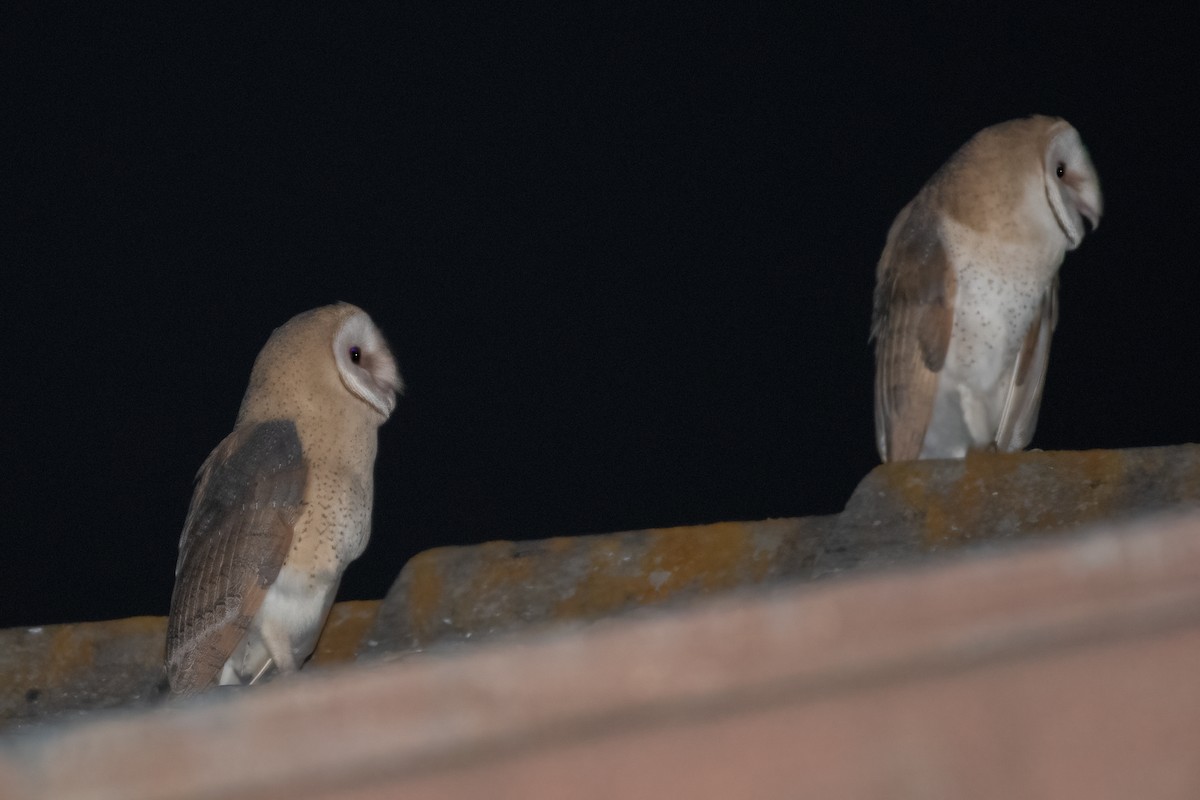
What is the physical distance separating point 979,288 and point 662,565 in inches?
46.5

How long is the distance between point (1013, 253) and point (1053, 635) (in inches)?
65.6

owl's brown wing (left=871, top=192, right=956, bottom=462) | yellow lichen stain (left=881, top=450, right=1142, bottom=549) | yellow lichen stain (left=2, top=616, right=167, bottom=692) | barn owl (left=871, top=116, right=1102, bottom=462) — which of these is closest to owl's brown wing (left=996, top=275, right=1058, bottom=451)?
barn owl (left=871, top=116, right=1102, bottom=462)

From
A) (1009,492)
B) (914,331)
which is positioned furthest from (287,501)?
(1009,492)

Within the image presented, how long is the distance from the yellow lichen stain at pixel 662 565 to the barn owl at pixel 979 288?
1016 millimetres

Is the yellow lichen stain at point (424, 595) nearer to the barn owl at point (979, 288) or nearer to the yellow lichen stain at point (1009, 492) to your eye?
the yellow lichen stain at point (1009, 492)

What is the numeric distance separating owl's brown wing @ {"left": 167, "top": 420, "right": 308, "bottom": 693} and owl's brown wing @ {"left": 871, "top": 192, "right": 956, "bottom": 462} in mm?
926

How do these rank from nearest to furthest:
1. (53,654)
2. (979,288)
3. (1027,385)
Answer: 1. (53,654)
2. (979,288)
3. (1027,385)

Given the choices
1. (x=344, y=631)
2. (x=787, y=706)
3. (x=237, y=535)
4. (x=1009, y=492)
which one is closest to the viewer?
(x=787, y=706)

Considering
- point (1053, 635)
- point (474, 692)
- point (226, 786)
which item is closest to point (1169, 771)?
point (1053, 635)

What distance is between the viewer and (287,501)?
2.04 meters

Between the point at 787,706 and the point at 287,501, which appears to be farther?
the point at 287,501

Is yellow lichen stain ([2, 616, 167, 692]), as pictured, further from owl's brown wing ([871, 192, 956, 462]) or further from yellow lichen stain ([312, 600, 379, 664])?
owl's brown wing ([871, 192, 956, 462])

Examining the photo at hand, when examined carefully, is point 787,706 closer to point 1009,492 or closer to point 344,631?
point 1009,492

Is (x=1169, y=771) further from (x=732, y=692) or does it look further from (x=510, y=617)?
(x=510, y=617)
